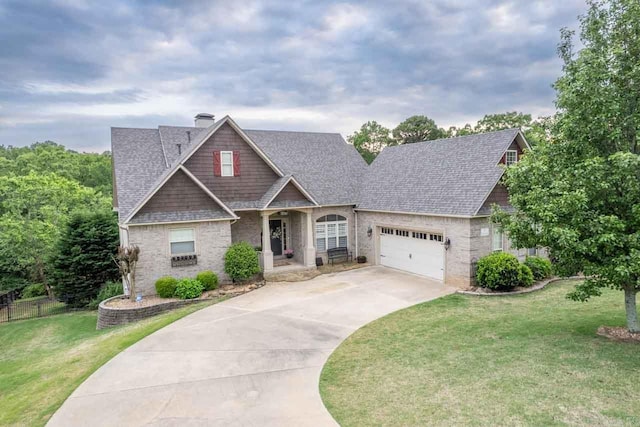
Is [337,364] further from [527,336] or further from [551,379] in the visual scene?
[527,336]

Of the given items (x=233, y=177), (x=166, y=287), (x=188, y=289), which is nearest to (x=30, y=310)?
(x=166, y=287)

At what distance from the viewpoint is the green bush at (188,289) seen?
1521 centimetres

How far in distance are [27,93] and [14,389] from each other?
1017 inches

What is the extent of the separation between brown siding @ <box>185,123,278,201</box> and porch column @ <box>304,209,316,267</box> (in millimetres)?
2744

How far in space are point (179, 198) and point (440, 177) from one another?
11862mm

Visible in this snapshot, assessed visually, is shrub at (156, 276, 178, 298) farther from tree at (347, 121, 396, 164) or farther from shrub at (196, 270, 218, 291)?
tree at (347, 121, 396, 164)

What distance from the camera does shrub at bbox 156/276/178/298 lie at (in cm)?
1536

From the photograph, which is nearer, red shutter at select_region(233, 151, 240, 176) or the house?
the house

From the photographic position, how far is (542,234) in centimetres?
848

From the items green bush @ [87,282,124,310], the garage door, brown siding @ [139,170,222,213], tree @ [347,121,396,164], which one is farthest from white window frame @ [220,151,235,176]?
tree @ [347,121,396,164]

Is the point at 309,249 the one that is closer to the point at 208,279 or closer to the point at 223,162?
the point at 208,279

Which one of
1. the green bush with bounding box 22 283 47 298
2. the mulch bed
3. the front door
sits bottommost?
the green bush with bounding box 22 283 47 298

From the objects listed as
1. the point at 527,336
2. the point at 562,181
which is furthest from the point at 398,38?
the point at 527,336

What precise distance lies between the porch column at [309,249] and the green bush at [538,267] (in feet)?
32.3
